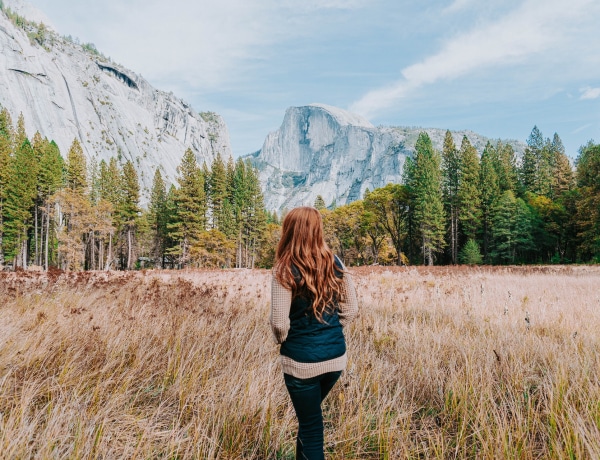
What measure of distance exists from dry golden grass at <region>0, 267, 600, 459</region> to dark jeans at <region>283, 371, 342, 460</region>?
47 cm

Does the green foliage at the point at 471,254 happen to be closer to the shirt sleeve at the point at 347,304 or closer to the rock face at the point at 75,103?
the shirt sleeve at the point at 347,304

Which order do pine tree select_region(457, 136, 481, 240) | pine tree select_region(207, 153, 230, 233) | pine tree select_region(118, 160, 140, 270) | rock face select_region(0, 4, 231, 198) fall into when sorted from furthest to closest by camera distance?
rock face select_region(0, 4, 231, 198)
pine tree select_region(207, 153, 230, 233)
pine tree select_region(118, 160, 140, 270)
pine tree select_region(457, 136, 481, 240)

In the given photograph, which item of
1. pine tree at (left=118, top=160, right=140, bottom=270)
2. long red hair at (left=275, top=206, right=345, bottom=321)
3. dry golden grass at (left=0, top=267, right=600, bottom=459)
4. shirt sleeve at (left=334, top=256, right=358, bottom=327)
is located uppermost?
pine tree at (left=118, top=160, right=140, bottom=270)

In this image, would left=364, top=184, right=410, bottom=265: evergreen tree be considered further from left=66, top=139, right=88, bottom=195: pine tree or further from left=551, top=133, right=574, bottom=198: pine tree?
left=66, top=139, right=88, bottom=195: pine tree

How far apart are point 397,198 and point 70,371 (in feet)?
138

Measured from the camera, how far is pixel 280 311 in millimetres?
2139

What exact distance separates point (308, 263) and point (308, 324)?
42cm

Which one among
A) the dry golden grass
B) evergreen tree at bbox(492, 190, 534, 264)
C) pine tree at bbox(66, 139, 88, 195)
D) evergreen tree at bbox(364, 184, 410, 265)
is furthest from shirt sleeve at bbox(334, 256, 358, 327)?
pine tree at bbox(66, 139, 88, 195)

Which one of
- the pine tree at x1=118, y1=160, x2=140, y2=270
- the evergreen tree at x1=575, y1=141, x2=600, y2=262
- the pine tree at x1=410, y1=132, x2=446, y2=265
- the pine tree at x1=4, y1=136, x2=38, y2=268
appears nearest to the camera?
the evergreen tree at x1=575, y1=141, x2=600, y2=262

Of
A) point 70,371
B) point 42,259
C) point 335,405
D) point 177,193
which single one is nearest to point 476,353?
point 335,405

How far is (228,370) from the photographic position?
3.58 meters

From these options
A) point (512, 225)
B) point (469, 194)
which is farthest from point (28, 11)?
point (512, 225)

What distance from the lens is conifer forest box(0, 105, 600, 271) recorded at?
38812 millimetres

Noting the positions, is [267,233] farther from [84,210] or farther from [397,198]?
[84,210]
